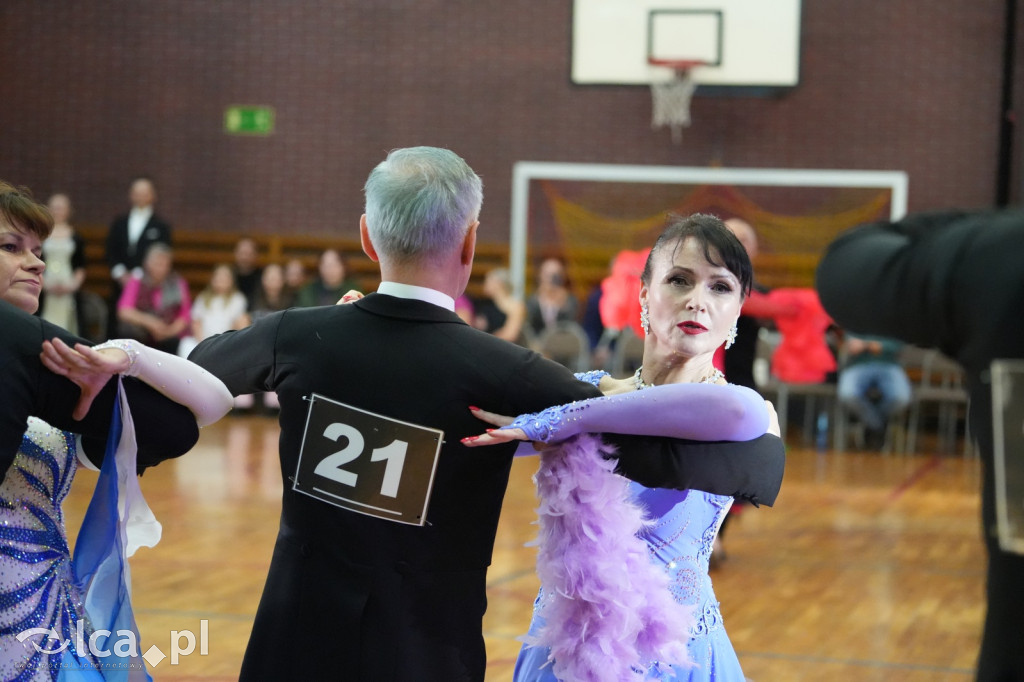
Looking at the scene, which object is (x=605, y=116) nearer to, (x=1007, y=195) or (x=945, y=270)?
(x=1007, y=195)

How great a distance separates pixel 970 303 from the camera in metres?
1.29

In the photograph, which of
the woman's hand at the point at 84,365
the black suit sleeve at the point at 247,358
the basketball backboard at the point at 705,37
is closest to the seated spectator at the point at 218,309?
the basketball backboard at the point at 705,37

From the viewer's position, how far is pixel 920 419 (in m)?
11.9

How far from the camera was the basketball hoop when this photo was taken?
1189 cm

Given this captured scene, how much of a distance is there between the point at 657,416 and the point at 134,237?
35.7ft

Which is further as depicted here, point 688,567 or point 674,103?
point 674,103

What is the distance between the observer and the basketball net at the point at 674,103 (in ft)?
39.5

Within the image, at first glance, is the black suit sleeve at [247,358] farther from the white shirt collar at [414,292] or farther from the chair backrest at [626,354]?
the chair backrest at [626,354]

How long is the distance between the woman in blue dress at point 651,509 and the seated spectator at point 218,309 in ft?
30.8

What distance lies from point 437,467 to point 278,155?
39.0ft

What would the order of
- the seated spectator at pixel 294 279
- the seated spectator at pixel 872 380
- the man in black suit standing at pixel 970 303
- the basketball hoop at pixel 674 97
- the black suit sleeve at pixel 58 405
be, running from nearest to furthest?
the man in black suit standing at pixel 970 303 → the black suit sleeve at pixel 58 405 → the seated spectator at pixel 872 380 → the seated spectator at pixel 294 279 → the basketball hoop at pixel 674 97

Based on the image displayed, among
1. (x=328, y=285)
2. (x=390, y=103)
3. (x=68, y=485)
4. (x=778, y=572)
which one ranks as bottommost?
(x=778, y=572)

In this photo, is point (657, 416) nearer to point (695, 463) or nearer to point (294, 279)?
point (695, 463)

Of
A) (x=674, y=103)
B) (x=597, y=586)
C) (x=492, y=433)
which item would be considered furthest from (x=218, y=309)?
(x=492, y=433)
